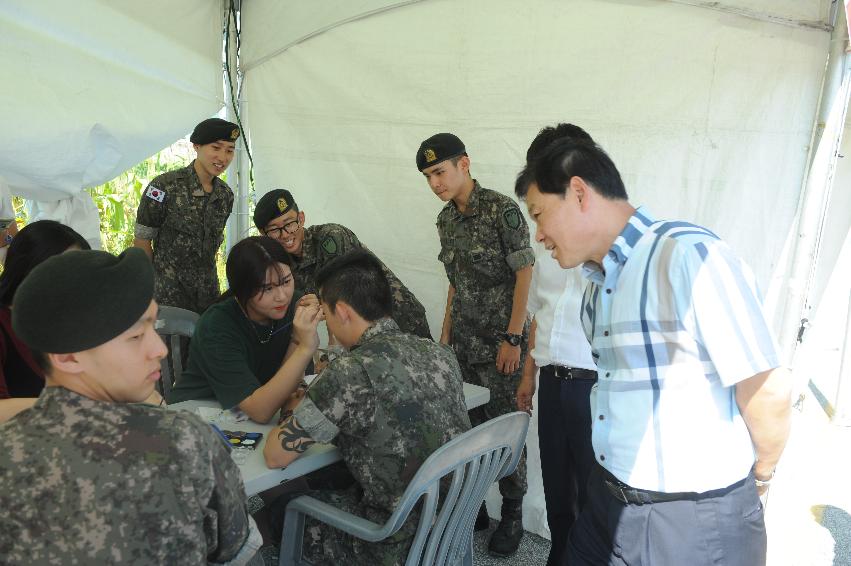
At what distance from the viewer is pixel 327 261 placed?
9.59 ft

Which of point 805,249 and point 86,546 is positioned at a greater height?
point 805,249

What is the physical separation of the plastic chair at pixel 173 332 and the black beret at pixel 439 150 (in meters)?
1.17

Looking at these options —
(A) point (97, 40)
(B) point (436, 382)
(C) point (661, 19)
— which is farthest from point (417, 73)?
(B) point (436, 382)

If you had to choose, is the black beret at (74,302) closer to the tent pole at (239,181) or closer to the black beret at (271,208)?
the black beret at (271,208)

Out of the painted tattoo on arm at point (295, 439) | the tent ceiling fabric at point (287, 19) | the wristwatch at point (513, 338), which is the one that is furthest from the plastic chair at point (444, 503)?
the tent ceiling fabric at point (287, 19)

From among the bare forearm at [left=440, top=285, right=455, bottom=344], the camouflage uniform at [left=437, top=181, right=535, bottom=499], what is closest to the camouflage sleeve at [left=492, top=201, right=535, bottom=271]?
the camouflage uniform at [left=437, top=181, right=535, bottom=499]

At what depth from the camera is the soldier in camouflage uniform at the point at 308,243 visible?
9.27 feet

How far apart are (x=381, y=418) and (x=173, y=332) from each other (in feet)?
4.59

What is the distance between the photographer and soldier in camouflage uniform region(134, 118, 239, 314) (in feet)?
10.8

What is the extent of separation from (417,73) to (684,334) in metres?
2.40

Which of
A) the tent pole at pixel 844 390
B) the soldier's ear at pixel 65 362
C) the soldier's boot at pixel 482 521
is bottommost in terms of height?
the soldier's boot at pixel 482 521

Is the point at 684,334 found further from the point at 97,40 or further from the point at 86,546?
the point at 97,40

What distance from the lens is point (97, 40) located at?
3.07 m

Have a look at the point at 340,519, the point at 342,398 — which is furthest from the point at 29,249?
the point at 340,519
